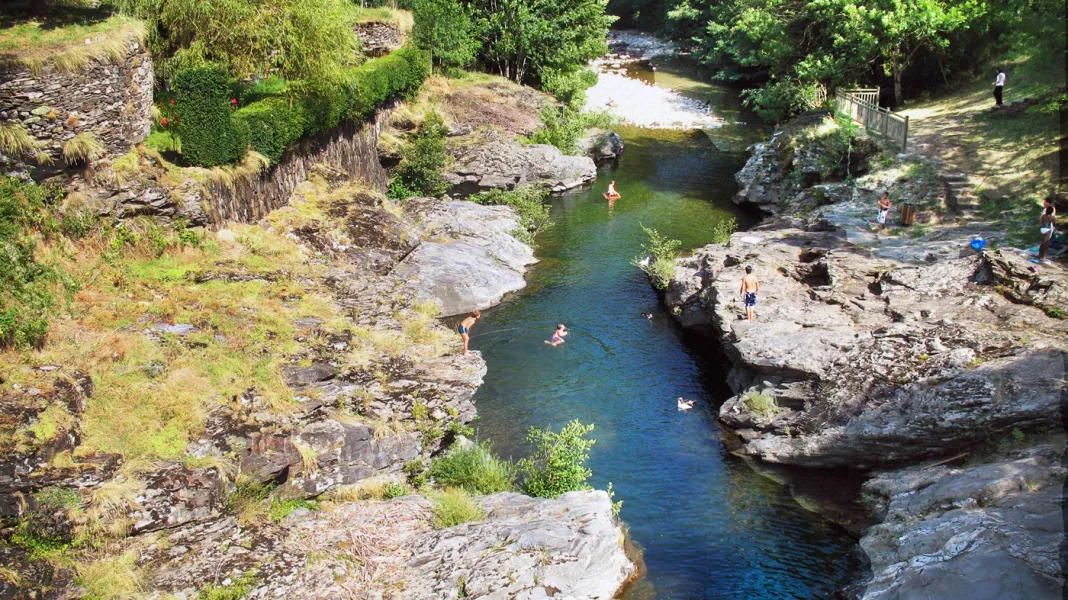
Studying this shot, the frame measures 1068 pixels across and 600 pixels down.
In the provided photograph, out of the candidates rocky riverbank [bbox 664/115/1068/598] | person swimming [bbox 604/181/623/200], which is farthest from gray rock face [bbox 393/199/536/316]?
rocky riverbank [bbox 664/115/1068/598]

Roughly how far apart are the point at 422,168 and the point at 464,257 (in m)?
9.56

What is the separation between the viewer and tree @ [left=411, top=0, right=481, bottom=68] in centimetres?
4794

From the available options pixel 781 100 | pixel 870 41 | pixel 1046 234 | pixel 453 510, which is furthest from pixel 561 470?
pixel 781 100

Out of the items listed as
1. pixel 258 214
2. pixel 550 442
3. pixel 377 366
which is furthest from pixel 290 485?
pixel 258 214

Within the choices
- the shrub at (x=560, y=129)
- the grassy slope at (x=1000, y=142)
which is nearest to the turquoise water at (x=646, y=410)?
the shrub at (x=560, y=129)

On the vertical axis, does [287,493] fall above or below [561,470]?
above

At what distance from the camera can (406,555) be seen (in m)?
15.7

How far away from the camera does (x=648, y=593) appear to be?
16.8 m

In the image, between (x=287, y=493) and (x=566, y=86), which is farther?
(x=566, y=86)

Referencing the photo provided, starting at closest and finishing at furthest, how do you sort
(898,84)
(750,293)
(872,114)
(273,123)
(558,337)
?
(750,293)
(558,337)
(273,123)
(872,114)
(898,84)

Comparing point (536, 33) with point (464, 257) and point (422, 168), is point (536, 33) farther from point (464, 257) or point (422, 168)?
point (464, 257)

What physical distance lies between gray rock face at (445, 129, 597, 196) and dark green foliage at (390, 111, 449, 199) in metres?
0.83

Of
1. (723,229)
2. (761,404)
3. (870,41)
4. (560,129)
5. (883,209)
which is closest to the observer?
(761,404)

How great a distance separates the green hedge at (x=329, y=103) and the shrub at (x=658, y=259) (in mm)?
14087
